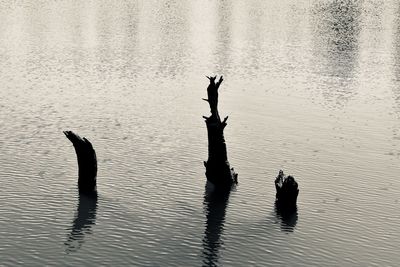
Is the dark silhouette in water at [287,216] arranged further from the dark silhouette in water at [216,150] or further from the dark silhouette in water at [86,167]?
the dark silhouette in water at [86,167]

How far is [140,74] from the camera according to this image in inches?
3647

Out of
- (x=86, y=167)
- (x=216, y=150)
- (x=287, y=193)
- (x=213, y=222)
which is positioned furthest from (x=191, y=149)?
(x=213, y=222)

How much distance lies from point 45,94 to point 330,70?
117 feet

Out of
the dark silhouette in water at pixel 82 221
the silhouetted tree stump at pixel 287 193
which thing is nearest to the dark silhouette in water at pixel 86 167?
the dark silhouette in water at pixel 82 221

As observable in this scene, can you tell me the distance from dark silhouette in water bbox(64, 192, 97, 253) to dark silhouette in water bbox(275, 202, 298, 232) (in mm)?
10157

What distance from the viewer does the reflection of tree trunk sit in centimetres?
3988

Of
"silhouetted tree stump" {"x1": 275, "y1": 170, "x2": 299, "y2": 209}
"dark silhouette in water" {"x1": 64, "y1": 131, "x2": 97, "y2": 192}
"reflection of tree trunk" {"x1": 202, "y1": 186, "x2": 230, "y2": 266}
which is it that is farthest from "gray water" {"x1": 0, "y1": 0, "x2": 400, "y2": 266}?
"dark silhouette in water" {"x1": 64, "y1": 131, "x2": 97, "y2": 192}

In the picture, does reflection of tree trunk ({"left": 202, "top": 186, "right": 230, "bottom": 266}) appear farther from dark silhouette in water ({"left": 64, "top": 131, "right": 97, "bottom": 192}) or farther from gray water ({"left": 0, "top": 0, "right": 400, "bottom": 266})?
dark silhouette in water ({"left": 64, "top": 131, "right": 97, "bottom": 192})

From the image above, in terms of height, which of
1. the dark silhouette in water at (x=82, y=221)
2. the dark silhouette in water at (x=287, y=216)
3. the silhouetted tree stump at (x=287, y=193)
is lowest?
the dark silhouette in water at (x=82, y=221)

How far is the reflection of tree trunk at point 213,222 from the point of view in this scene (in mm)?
39875

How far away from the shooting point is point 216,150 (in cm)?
4941

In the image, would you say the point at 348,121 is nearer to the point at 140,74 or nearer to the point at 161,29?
the point at 140,74

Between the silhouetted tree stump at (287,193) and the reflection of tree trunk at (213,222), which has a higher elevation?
the silhouetted tree stump at (287,193)

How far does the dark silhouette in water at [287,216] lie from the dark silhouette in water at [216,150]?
14.3 ft
